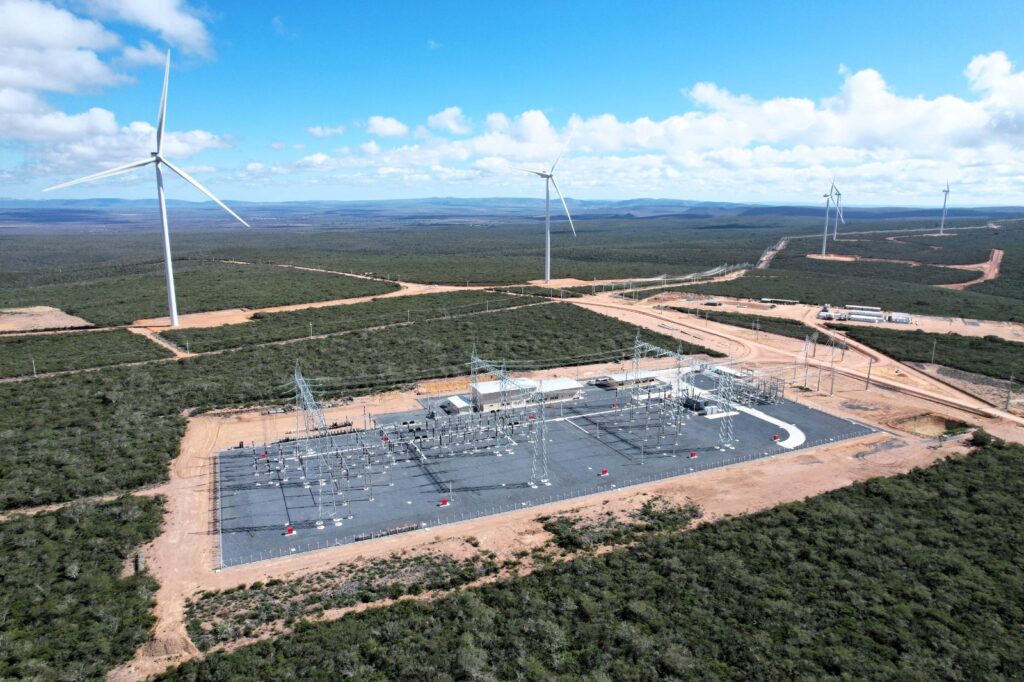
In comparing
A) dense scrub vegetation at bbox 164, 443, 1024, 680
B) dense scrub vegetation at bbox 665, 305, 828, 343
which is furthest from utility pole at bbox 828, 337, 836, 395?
dense scrub vegetation at bbox 164, 443, 1024, 680

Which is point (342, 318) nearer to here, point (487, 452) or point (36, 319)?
point (36, 319)

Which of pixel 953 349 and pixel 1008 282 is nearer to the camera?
pixel 953 349

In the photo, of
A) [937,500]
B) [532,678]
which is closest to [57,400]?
[532,678]

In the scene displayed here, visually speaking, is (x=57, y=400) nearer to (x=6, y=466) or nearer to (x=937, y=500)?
(x=6, y=466)

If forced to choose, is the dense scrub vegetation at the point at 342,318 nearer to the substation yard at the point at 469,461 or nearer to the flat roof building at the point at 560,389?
the substation yard at the point at 469,461

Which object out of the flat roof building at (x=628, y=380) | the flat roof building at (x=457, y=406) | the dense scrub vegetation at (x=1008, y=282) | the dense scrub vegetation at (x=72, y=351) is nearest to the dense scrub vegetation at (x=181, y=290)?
the dense scrub vegetation at (x=72, y=351)

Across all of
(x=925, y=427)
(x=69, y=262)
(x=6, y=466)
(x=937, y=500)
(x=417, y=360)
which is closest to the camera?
(x=937, y=500)

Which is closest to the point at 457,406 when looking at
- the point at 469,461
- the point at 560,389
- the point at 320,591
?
the point at 560,389
